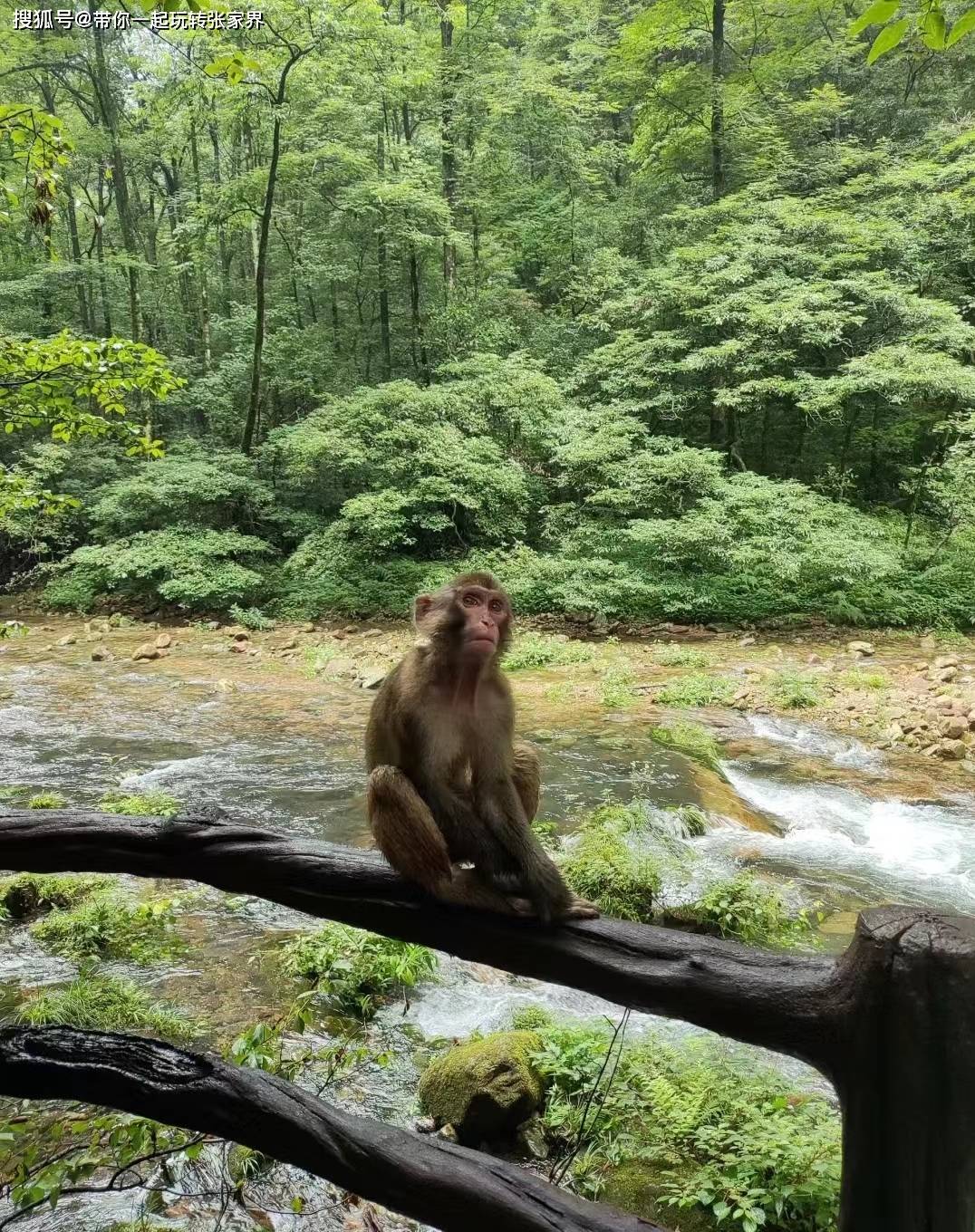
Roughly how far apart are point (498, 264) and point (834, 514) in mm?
12360

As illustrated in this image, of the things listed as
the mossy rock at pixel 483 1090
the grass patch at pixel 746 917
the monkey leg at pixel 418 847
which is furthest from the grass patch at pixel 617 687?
the monkey leg at pixel 418 847

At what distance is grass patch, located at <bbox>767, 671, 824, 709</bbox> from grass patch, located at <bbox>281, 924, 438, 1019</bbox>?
7.46 m

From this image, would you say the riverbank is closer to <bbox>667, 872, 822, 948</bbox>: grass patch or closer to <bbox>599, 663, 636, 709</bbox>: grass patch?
<bbox>599, 663, 636, 709</bbox>: grass patch

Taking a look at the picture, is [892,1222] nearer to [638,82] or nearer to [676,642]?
[676,642]

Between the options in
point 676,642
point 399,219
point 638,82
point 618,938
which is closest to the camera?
point 618,938

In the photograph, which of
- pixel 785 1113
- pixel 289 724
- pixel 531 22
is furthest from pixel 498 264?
pixel 785 1113

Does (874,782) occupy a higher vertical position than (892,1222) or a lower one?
lower

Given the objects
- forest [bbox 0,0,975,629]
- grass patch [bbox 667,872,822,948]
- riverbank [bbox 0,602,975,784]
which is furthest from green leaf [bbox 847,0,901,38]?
forest [bbox 0,0,975,629]

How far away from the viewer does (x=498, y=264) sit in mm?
22359

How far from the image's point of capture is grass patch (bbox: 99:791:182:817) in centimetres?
708

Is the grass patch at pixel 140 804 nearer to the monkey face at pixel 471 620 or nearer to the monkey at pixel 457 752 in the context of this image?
the monkey at pixel 457 752

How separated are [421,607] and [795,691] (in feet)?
30.9

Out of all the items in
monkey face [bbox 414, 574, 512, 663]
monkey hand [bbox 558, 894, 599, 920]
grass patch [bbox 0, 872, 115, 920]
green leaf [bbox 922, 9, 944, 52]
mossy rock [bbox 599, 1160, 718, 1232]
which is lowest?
mossy rock [bbox 599, 1160, 718, 1232]

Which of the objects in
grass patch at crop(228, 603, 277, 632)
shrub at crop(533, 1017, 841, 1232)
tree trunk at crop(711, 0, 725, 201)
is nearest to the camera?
shrub at crop(533, 1017, 841, 1232)
